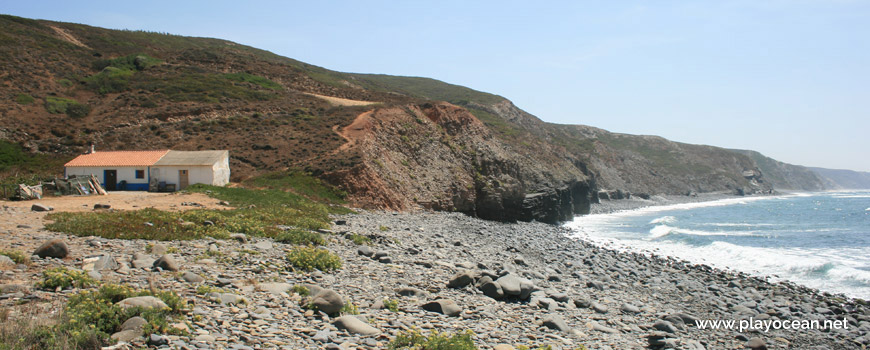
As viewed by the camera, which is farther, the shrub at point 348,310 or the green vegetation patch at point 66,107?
the green vegetation patch at point 66,107

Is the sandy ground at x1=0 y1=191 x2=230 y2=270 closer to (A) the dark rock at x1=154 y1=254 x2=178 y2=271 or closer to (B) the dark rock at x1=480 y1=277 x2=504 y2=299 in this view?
(A) the dark rock at x1=154 y1=254 x2=178 y2=271

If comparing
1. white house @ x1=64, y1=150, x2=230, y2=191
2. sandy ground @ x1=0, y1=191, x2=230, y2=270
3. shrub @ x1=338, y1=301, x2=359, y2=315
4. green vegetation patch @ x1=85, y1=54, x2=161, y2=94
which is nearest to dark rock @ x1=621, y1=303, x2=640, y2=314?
shrub @ x1=338, y1=301, x2=359, y2=315

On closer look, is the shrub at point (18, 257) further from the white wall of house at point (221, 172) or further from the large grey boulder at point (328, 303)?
the white wall of house at point (221, 172)

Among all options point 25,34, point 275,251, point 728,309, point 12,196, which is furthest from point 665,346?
point 25,34

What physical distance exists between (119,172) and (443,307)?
104ft

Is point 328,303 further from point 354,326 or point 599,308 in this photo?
point 599,308

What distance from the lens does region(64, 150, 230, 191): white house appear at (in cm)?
3222

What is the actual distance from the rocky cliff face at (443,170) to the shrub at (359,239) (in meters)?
15.1

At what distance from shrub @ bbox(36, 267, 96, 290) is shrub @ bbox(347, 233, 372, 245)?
9.26 meters

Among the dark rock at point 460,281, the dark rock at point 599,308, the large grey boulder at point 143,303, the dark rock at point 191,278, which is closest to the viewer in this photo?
the large grey boulder at point 143,303

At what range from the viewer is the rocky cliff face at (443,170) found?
3678 cm

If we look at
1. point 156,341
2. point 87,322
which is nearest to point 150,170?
point 87,322

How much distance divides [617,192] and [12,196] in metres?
99.3

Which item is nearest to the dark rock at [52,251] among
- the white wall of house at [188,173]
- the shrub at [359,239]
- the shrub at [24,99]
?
the shrub at [359,239]
